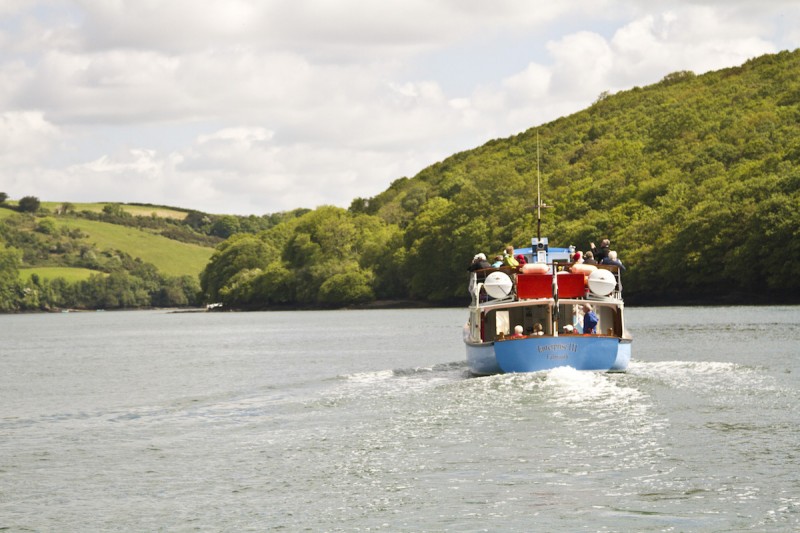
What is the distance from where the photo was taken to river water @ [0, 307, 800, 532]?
67.0ft

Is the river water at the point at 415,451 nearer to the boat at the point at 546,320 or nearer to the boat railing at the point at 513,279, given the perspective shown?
the boat at the point at 546,320

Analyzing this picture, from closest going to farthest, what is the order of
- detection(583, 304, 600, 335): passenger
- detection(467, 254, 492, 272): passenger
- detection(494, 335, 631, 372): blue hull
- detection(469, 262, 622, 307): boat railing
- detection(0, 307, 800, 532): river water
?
detection(0, 307, 800, 532): river water, detection(494, 335, 631, 372): blue hull, detection(583, 304, 600, 335): passenger, detection(469, 262, 622, 307): boat railing, detection(467, 254, 492, 272): passenger

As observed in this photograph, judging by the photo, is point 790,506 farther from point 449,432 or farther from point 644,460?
point 449,432

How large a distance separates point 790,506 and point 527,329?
22808mm

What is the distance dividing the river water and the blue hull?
48 cm

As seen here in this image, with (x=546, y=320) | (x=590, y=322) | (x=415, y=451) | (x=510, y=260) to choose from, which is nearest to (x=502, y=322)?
(x=546, y=320)

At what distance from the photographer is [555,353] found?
37.8 meters

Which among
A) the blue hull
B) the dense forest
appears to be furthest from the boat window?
the dense forest

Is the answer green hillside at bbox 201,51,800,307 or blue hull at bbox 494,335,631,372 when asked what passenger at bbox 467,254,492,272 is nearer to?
blue hull at bbox 494,335,631,372

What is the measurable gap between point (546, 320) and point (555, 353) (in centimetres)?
413

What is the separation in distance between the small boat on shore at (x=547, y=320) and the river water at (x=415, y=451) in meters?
0.70

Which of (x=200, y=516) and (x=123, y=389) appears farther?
(x=123, y=389)

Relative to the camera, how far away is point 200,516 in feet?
68.3

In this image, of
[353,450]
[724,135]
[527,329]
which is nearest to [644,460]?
[353,450]
